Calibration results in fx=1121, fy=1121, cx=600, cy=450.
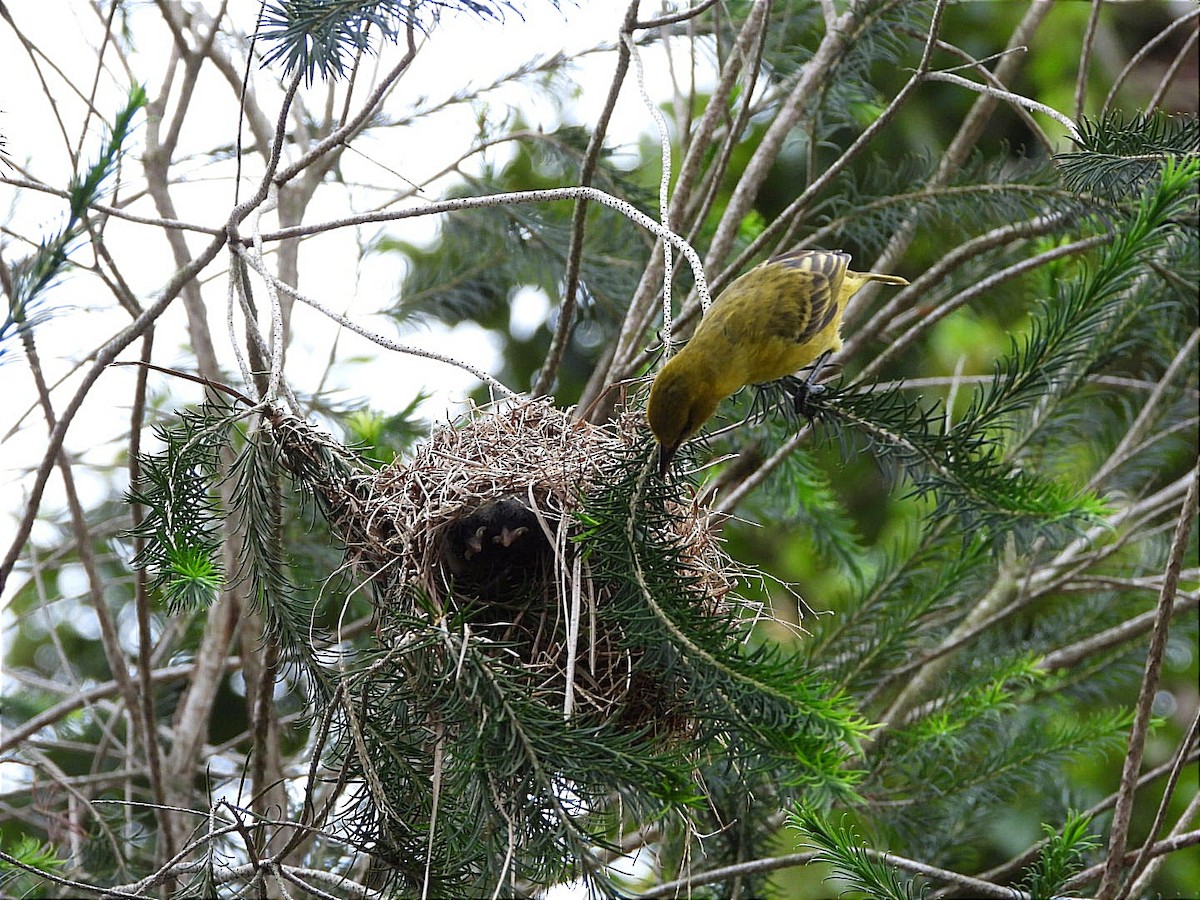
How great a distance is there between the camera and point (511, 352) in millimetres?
7285

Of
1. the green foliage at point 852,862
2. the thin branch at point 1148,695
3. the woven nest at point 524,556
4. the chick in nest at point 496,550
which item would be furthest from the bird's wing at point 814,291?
the green foliage at point 852,862

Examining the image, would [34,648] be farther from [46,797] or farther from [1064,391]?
[1064,391]

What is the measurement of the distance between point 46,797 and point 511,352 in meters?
3.99

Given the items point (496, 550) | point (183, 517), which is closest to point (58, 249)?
point (183, 517)

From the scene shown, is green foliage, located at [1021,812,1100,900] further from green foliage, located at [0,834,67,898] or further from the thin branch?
green foliage, located at [0,834,67,898]

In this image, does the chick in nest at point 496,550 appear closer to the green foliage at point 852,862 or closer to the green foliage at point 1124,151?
the green foliage at point 852,862

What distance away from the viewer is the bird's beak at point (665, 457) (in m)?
2.14

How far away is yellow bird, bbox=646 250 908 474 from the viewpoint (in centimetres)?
249

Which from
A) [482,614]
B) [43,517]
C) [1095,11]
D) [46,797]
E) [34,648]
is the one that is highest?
[1095,11]

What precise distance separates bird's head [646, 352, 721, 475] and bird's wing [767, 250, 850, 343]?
0.65m

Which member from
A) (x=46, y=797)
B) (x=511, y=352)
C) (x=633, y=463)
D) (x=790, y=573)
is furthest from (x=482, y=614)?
(x=790, y=573)

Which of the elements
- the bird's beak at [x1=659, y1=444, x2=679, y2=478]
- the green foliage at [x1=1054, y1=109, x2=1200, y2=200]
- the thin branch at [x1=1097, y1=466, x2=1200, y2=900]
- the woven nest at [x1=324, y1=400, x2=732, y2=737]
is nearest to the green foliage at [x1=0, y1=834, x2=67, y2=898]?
the woven nest at [x1=324, y1=400, x2=732, y2=737]

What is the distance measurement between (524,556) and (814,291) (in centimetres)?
145

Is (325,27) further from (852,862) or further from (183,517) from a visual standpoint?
(852,862)
